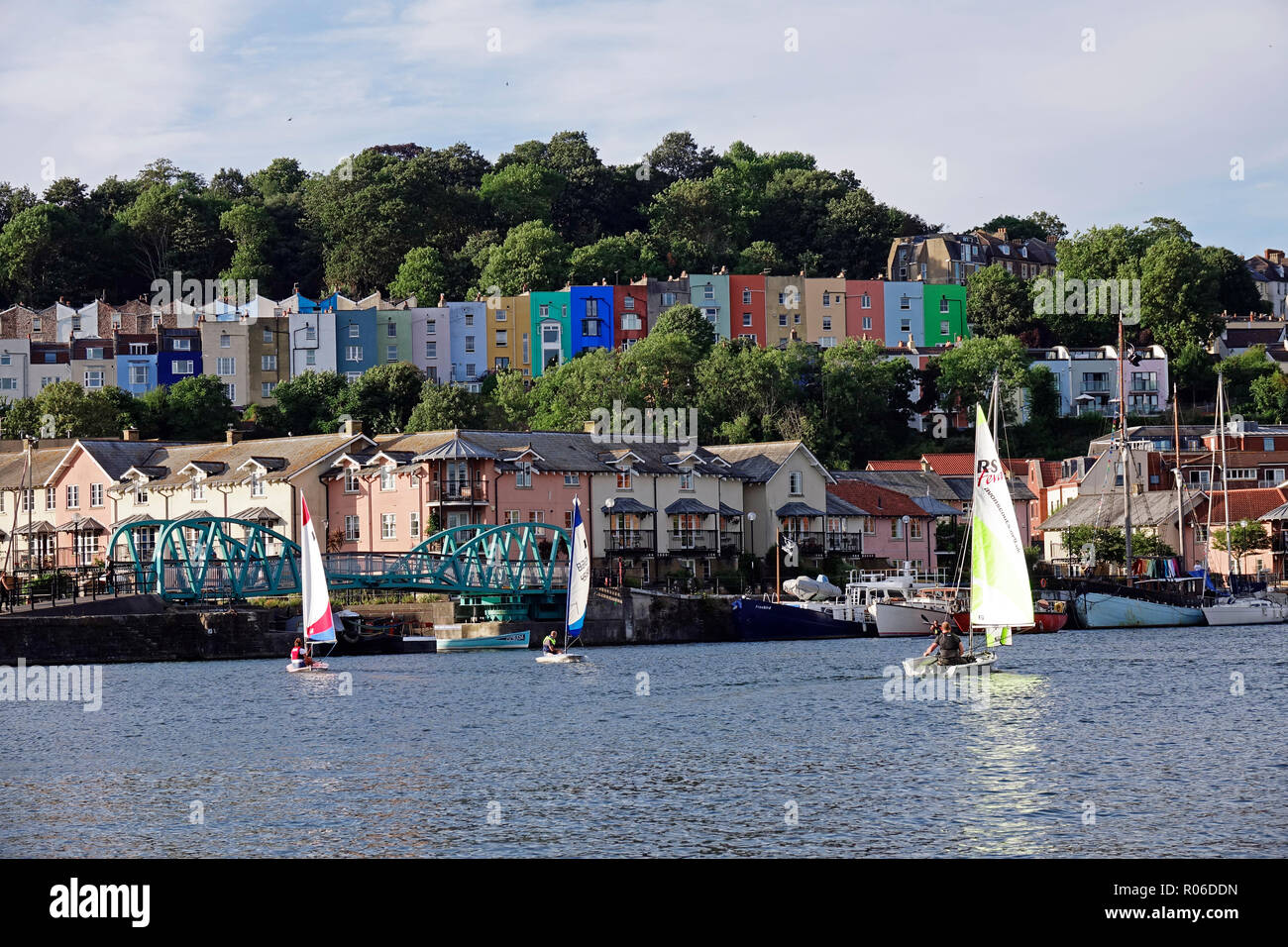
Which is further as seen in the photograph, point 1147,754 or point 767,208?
point 767,208

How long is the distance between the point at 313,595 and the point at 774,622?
24.6m

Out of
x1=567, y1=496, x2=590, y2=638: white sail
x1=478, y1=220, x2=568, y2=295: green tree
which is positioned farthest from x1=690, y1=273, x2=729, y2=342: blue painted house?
x1=567, y1=496, x2=590, y2=638: white sail

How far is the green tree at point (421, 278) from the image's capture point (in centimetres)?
14625

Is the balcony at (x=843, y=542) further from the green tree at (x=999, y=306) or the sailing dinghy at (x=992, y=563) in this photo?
the green tree at (x=999, y=306)

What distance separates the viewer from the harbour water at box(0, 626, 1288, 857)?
1011 inches

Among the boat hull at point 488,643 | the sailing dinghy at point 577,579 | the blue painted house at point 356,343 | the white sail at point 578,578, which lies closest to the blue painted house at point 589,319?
the blue painted house at point 356,343

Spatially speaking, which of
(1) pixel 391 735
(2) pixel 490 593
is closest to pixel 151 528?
(2) pixel 490 593

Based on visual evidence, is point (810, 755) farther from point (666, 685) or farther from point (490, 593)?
point (490, 593)

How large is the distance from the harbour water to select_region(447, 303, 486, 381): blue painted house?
269ft

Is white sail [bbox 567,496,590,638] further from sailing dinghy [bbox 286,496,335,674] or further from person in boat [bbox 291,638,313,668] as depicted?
person in boat [bbox 291,638,313,668]

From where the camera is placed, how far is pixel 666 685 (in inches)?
2101

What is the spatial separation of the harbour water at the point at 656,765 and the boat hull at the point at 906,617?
1928cm

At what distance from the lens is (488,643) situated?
7538cm
